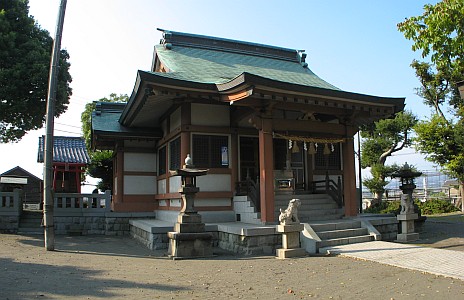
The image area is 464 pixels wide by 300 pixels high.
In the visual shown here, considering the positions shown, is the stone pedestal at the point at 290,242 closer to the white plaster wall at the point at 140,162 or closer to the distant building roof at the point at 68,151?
the white plaster wall at the point at 140,162

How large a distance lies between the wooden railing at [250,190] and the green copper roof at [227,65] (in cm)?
378

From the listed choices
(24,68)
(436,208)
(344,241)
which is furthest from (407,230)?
(24,68)

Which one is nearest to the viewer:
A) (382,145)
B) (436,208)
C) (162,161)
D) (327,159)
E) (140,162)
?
(327,159)

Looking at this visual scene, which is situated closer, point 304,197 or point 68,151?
point 304,197

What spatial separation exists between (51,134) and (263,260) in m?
7.33

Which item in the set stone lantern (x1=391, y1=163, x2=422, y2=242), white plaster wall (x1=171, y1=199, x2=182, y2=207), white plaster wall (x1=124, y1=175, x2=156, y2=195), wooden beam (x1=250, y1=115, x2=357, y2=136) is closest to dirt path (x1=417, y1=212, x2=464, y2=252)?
stone lantern (x1=391, y1=163, x2=422, y2=242)

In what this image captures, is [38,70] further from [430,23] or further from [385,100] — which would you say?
[430,23]

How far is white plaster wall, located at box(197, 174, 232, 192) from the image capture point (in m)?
13.5

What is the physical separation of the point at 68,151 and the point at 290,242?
54.7ft

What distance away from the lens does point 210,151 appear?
44.9ft

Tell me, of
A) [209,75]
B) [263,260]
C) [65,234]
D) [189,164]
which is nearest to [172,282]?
[263,260]

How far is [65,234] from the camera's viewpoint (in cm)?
1705

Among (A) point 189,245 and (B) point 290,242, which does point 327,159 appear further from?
(A) point 189,245

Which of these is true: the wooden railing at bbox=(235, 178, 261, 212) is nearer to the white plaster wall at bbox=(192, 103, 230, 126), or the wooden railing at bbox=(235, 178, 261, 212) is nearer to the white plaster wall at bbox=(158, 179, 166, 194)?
the white plaster wall at bbox=(192, 103, 230, 126)
